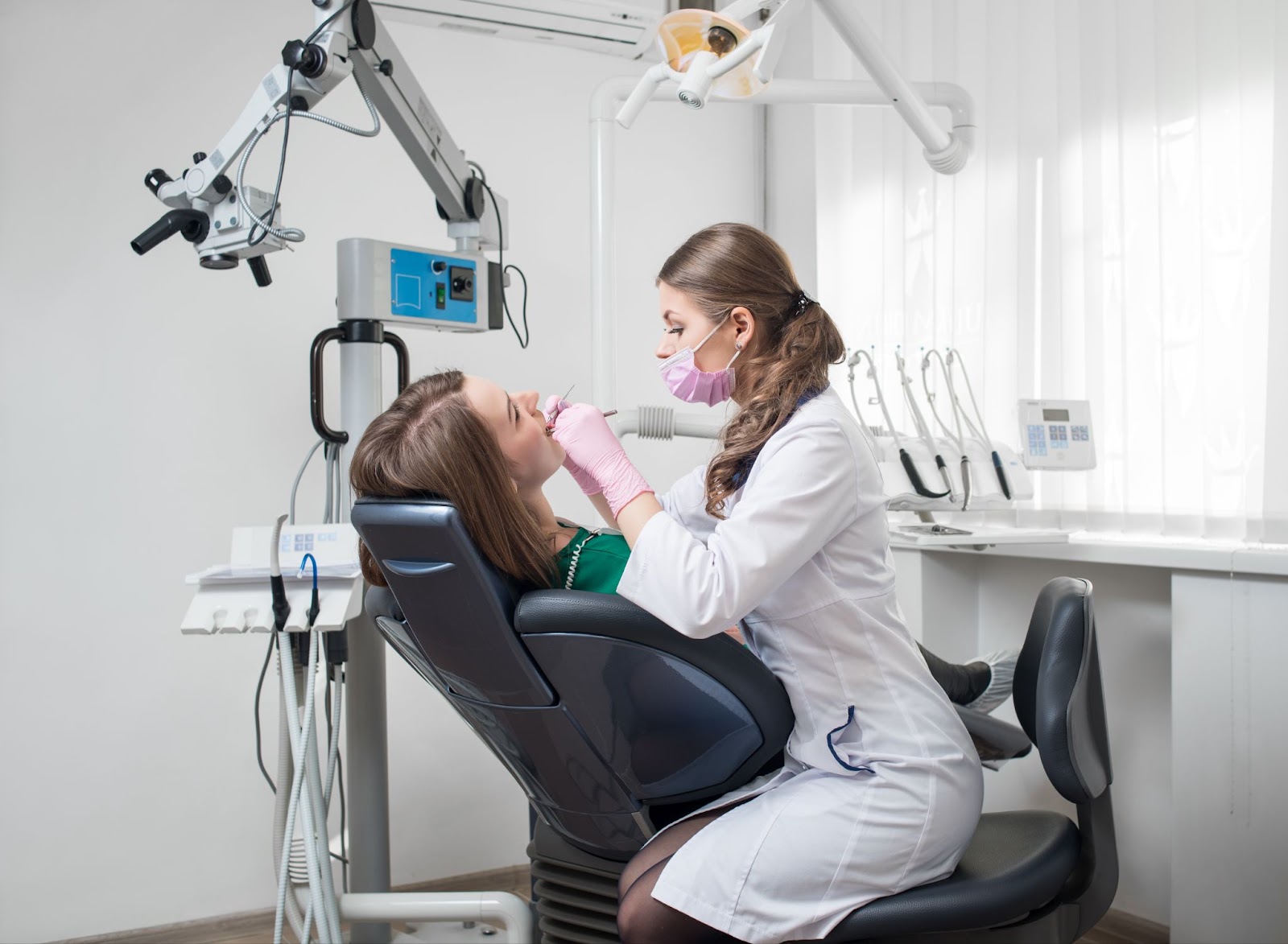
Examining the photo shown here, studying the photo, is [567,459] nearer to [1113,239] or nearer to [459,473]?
[459,473]

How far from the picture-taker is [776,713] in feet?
3.44

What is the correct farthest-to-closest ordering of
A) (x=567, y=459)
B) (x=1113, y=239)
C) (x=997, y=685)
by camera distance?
(x=1113, y=239) → (x=997, y=685) → (x=567, y=459)

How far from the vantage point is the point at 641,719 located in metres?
1.02

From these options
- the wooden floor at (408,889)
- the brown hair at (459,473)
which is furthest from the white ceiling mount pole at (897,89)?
the wooden floor at (408,889)

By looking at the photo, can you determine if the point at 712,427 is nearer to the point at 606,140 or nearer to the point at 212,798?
the point at 606,140

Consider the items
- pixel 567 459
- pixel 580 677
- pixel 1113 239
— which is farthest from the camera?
pixel 1113 239

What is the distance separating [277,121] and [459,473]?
3.06 feet

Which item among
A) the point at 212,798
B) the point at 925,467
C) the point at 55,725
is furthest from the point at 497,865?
the point at 925,467

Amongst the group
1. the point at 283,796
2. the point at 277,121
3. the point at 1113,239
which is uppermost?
the point at 277,121

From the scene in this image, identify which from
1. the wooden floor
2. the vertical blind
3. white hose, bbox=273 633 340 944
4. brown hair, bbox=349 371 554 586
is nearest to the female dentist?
brown hair, bbox=349 371 554 586

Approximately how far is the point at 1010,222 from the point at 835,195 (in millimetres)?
682

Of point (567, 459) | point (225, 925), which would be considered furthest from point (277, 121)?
point (225, 925)

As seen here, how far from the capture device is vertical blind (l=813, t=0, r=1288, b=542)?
187 centimetres

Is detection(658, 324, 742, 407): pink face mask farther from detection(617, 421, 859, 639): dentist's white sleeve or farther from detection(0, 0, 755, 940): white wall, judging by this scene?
detection(0, 0, 755, 940): white wall
